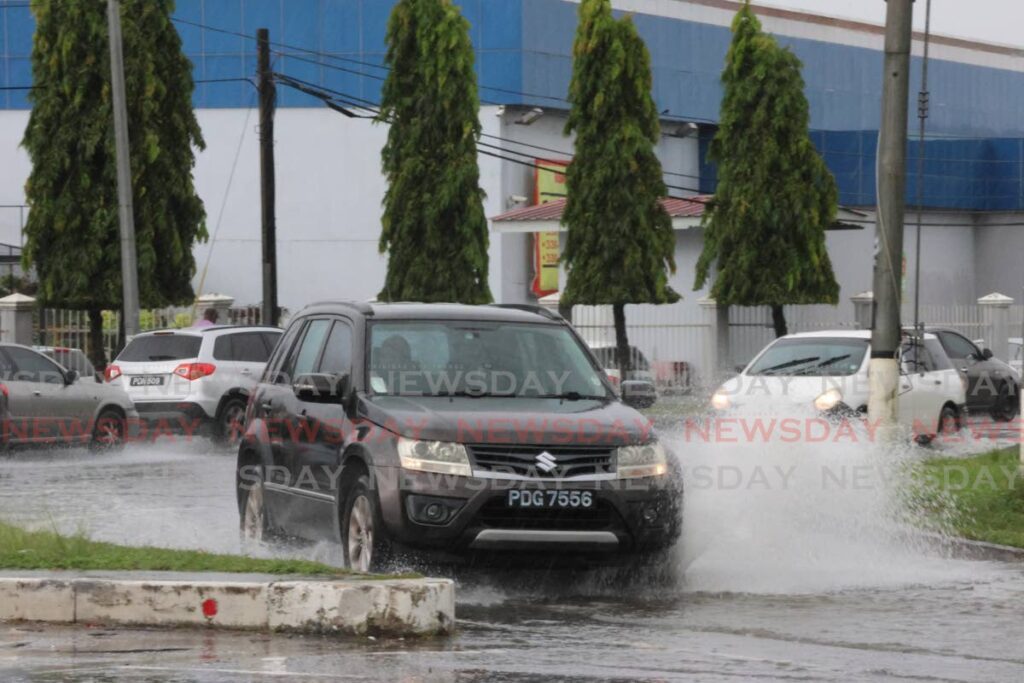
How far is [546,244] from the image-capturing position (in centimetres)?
5422

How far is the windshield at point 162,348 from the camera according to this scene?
2714 cm

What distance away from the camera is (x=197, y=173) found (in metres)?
58.3

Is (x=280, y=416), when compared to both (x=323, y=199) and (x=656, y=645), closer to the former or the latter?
(x=656, y=645)

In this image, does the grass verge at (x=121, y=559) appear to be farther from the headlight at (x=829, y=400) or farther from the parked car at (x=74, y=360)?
the parked car at (x=74, y=360)

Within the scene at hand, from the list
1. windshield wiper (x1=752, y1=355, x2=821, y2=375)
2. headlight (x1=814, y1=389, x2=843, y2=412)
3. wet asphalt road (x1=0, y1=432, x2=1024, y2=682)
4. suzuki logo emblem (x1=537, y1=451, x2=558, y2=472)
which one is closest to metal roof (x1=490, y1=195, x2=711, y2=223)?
windshield wiper (x1=752, y1=355, x2=821, y2=375)

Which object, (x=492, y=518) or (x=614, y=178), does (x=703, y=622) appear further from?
(x=614, y=178)

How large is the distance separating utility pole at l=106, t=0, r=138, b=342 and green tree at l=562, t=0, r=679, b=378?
922cm

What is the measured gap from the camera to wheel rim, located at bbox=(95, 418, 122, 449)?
25734 millimetres

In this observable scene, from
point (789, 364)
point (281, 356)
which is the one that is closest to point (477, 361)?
point (281, 356)

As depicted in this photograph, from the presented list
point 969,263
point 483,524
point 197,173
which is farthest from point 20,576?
point 969,263

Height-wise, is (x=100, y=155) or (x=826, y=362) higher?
(x=100, y=155)

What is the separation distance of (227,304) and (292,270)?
416 inches

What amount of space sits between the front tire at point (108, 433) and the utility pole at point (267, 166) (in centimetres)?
1233

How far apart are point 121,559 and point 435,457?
5.83 feet
